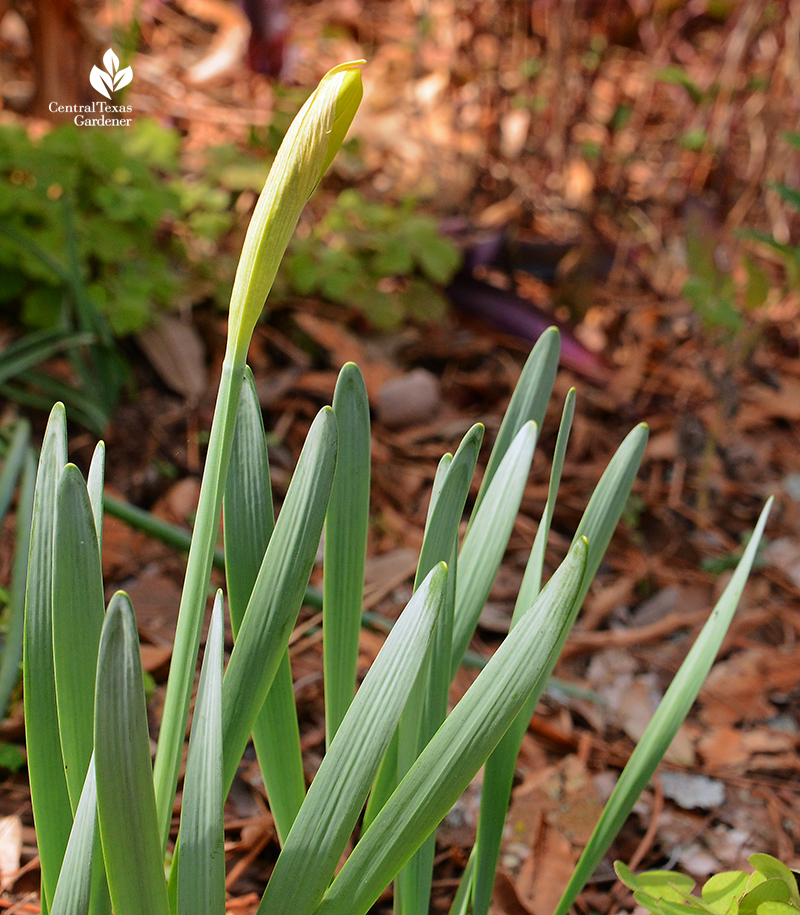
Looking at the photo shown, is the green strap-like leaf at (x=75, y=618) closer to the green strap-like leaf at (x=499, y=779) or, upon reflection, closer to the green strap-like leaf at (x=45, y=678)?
the green strap-like leaf at (x=45, y=678)

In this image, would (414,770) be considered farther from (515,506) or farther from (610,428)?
(610,428)

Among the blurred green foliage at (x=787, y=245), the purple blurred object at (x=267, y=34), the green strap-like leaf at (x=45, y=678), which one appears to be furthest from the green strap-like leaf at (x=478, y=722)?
the purple blurred object at (x=267, y=34)

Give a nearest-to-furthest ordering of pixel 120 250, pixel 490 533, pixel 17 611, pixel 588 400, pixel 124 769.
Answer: pixel 124 769 < pixel 490 533 < pixel 17 611 < pixel 120 250 < pixel 588 400

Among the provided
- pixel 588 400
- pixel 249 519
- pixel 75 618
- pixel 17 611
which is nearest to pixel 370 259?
pixel 588 400

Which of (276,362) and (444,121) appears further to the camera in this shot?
(444,121)

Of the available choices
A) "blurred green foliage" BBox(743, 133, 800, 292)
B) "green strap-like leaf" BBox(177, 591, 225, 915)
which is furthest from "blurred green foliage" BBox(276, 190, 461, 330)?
"green strap-like leaf" BBox(177, 591, 225, 915)

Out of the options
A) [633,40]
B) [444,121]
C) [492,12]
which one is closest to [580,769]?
[492,12]

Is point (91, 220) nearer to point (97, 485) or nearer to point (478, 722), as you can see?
point (97, 485)
